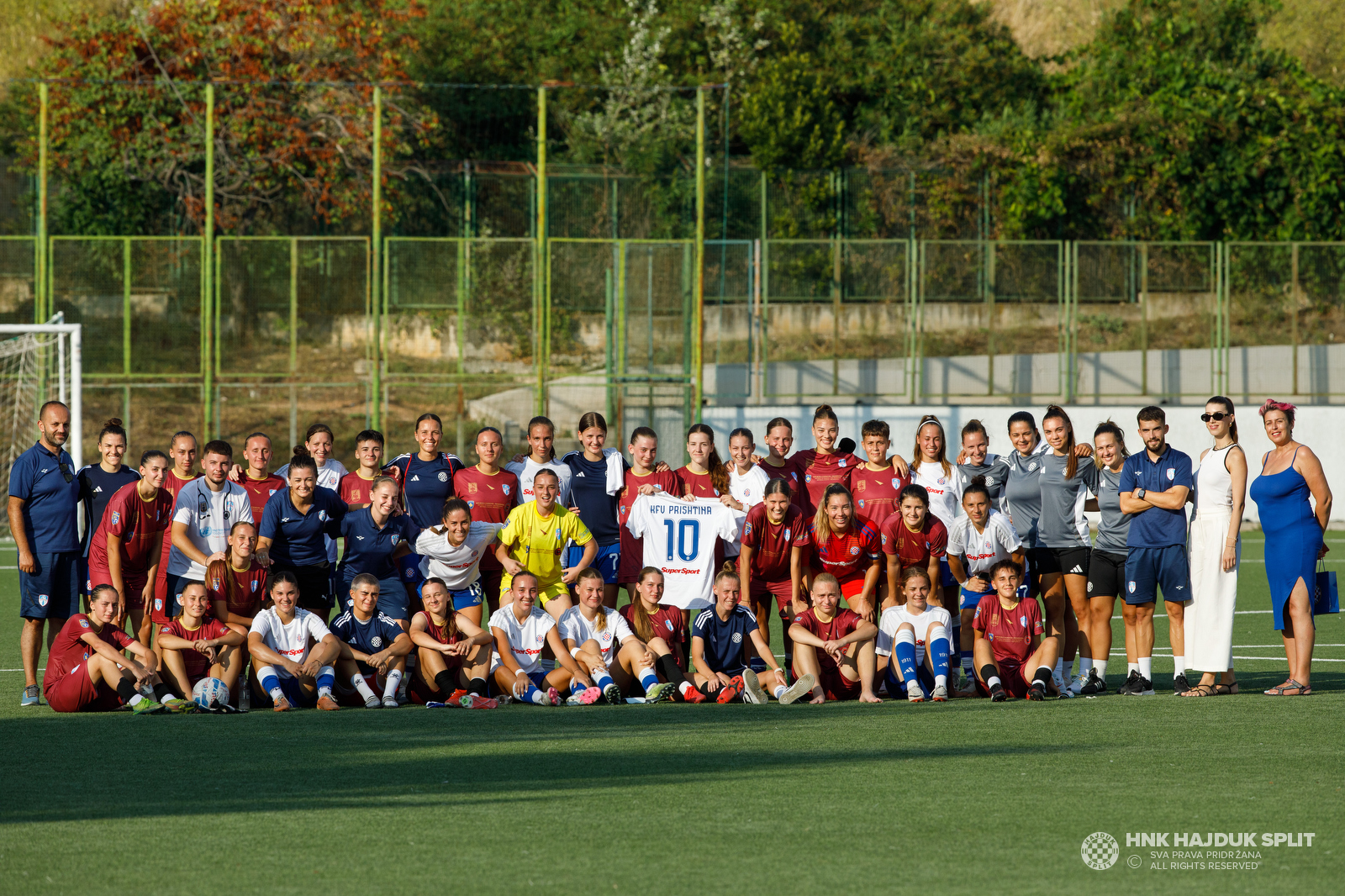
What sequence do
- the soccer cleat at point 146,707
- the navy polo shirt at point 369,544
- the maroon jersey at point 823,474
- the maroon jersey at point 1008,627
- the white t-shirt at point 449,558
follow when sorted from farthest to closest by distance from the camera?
the maroon jersey at point 823,474, the white t-shirt at point 449,558, the navy polo shirt at point 369,544, the maroon jersey at point 1008,627, the soccer cleat at point 146,707

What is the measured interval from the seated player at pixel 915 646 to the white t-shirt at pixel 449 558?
2.82 metres

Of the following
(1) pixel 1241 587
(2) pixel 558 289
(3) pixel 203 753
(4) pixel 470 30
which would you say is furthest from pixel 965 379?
(3) pixel 203 753

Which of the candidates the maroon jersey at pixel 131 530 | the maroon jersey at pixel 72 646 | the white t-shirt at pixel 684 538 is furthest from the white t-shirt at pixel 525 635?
the maroon jersey at pixel 131 530

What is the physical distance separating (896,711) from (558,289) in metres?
19.0

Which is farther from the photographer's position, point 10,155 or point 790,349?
point 10,155

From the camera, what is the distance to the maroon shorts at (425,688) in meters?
9.47

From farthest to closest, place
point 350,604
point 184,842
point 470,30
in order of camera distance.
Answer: point 470,30 → point 350,604 → point 184,842

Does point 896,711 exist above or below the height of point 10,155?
below

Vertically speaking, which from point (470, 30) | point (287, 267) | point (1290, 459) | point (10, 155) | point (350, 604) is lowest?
point (350, 604)

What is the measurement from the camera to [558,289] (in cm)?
2697

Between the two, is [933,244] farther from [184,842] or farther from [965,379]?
[184,842]

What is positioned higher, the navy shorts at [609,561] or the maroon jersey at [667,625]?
the navy shorts at [609,561]

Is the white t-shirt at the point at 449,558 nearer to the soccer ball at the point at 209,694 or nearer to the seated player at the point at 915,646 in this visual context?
the soccer ball at the point at 209,694

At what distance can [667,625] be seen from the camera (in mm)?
9789
